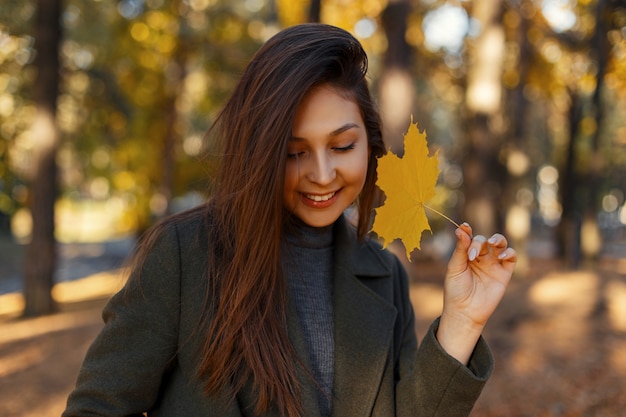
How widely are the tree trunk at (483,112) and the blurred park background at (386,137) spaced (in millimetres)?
29

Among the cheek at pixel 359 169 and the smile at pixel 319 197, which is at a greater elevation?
the cheek at pixel 359 169

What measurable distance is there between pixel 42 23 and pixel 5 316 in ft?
14.7

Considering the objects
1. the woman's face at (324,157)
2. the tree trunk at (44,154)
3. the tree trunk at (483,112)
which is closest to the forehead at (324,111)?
the woman's face at (324,157)

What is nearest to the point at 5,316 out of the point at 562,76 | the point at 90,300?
the point at 90,300

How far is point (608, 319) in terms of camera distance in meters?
8.58

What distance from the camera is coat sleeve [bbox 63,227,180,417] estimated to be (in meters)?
1.67

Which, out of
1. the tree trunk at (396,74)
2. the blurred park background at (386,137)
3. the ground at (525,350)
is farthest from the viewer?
the tree trunk at (396,74)

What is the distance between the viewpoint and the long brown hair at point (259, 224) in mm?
1717

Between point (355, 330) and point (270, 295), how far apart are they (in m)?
0.33

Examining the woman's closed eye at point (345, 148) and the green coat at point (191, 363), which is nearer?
the green coat at point (191, 363)

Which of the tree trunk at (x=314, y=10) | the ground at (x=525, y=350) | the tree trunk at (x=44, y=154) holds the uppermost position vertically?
the tree trunk at (x=314, y=10)

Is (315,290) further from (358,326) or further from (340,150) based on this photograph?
(340,150)

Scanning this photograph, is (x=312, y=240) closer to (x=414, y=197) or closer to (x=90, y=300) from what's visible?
(x=414, y=197)

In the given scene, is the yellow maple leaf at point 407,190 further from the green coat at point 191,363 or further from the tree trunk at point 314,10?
the tree trunk at point 314,10
